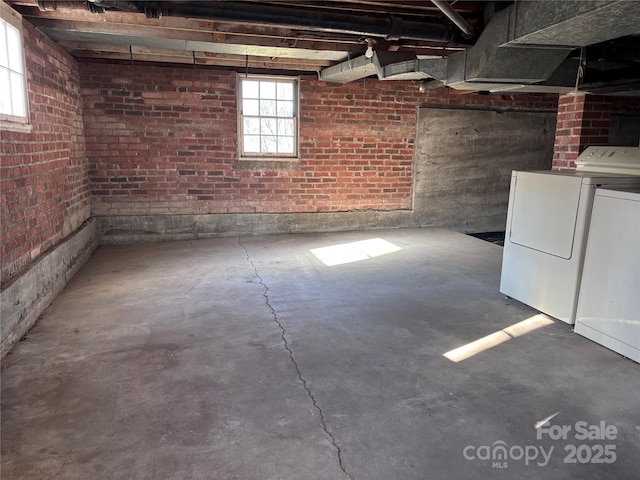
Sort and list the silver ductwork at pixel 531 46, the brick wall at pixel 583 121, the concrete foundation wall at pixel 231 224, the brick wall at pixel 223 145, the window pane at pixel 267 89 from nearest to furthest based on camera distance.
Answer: the silver ductwork at pixel 531 46 → the brick wall at pixel 583 121 → the brick wall at pixel 223 145 → the concrete foundation wall at pixel 231 224 → the window pane at pixel 267 89

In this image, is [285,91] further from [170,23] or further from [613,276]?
[613,276]

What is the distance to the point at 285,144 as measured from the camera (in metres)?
7.07

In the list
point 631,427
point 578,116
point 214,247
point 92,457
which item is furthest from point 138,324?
point 578,116

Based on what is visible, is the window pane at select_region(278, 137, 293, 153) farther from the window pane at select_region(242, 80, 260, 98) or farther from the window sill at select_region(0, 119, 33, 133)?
the window sill at select_region(0, 119, 33, 133)

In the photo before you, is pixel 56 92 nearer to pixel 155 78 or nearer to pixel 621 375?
pixel 155 78

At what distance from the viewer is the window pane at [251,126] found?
22.4 ft

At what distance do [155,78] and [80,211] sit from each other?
2173mm

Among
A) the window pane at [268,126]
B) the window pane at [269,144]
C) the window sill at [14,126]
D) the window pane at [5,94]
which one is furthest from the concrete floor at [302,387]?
the window pane at [268,126]

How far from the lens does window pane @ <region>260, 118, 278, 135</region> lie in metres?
6.89

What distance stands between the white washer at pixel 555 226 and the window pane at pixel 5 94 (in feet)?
14.2

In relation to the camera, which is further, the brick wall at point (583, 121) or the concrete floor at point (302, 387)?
the brick wall at point (583, 121)

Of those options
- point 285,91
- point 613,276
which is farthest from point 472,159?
point 613,276

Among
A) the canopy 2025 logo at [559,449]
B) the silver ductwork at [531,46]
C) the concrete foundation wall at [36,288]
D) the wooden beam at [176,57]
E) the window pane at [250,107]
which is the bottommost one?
the canopy 2025 logo at [559,449]

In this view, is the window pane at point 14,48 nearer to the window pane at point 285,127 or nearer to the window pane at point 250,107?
the window pane at point 250,107
